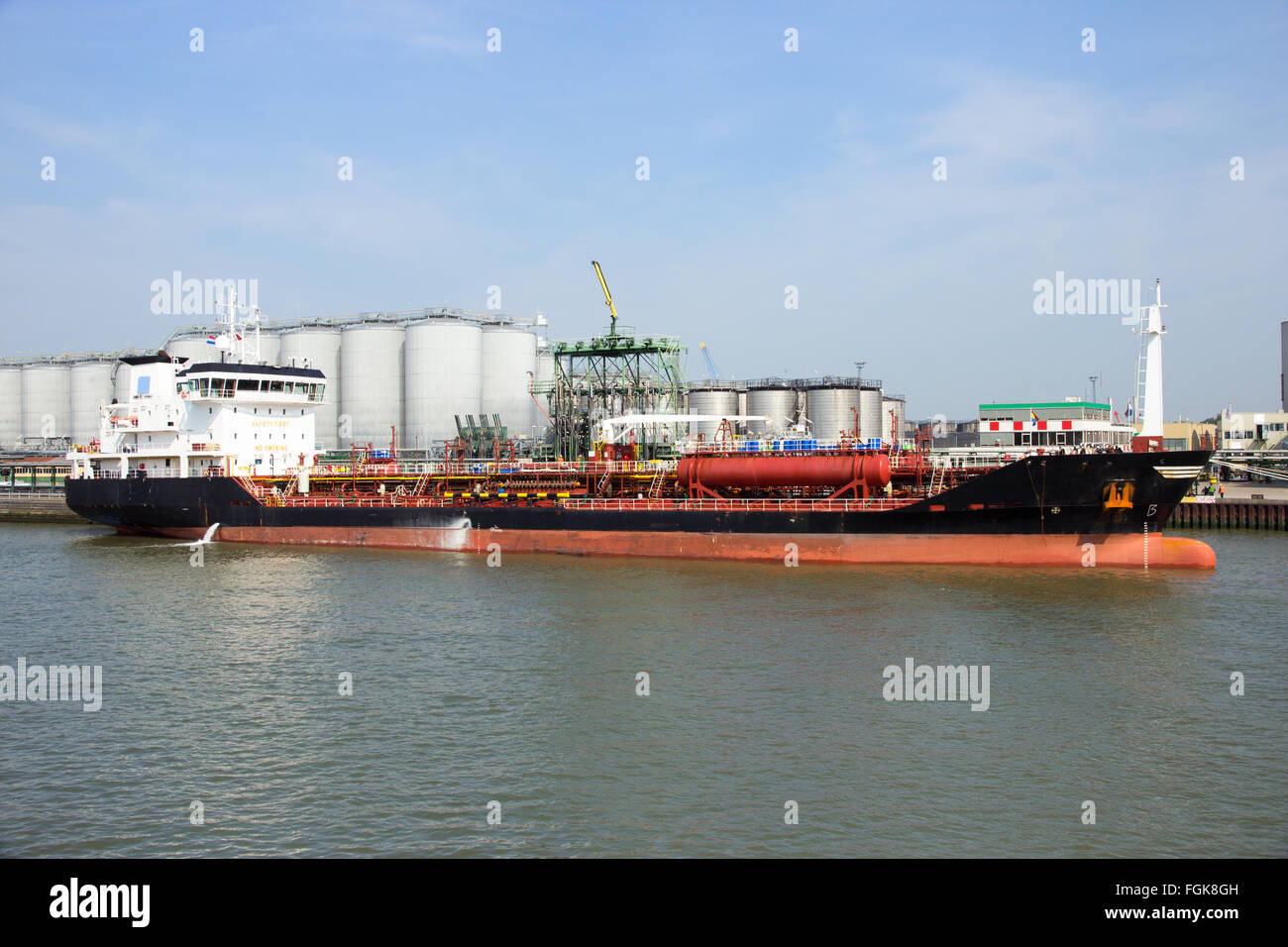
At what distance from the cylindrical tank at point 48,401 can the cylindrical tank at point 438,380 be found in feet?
137

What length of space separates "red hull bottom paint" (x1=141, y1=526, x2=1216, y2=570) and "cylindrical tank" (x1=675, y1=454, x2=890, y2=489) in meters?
2.63

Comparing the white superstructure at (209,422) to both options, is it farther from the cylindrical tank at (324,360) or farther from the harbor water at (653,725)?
the cylindrical tank at (324,360)

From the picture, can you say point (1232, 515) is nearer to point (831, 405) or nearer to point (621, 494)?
point (621, 494)

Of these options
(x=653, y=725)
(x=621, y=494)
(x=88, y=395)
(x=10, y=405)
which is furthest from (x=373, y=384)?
(x=653, y=725)

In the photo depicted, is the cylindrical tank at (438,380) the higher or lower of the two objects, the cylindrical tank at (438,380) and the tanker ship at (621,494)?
the higher

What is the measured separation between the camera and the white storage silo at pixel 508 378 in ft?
222

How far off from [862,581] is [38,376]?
290 feet

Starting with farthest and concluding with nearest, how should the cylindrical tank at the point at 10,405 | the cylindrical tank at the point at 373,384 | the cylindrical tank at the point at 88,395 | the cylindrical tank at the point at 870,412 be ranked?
the cylindrical tank at the point at 10,405 → the cylindrical tank at the point at 88,395 → the cylindrical tank at the point at 870,412 → the cylindrical tank at the point at 373,384

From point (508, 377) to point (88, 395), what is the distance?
43664 millimetres

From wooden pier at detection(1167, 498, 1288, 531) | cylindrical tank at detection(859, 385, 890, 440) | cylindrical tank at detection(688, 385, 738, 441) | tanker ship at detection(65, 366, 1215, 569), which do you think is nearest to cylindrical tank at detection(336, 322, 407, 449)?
tanker ship at detection(65, 366, 1215, 569)

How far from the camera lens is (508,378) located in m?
68.2

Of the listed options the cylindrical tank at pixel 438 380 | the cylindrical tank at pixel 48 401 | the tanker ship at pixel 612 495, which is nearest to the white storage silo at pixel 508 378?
the cylindrical tank at pixel 438 380

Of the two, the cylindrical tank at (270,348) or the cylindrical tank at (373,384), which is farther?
the cylindrical tank at (270,348)

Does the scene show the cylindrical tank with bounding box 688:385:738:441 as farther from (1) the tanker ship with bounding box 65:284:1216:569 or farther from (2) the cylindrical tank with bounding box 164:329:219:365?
(2) the cylindrical tank with bounding box 164:329:219:365
